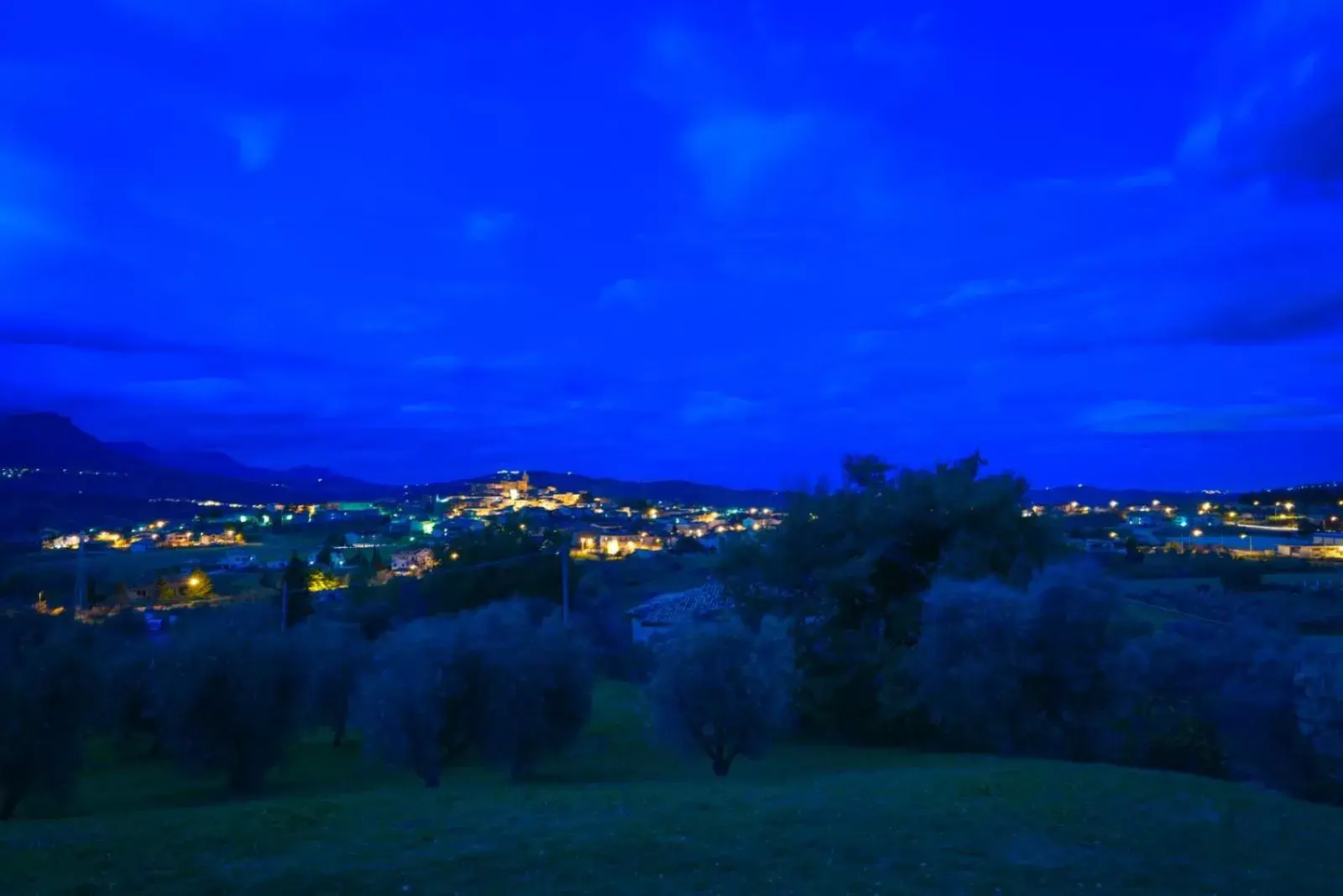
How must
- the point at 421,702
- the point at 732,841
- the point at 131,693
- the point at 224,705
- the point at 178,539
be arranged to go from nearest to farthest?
the point at 732,841 < the point at 421,702 < the point at 224,705 < the point at 131,693 < the point at 178,539

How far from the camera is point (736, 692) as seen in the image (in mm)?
21688

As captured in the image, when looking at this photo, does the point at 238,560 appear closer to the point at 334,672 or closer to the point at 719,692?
the point at 334,672

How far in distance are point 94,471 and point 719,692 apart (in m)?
60.5

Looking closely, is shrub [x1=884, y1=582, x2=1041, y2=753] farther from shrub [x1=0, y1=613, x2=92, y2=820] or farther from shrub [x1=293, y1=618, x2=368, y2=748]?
shrub [x1=0, y1=613, x2=92, y2=820]

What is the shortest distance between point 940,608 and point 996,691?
2282 millimetres

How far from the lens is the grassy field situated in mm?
9906

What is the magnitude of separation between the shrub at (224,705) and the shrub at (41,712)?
115 inches

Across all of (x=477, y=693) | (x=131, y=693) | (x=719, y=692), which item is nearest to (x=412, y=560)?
(x=131, y=693)

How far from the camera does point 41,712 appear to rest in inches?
691

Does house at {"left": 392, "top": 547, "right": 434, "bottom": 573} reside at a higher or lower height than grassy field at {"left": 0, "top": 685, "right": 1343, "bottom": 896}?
higher

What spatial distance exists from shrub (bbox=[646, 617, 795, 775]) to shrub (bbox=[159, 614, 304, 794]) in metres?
8.61

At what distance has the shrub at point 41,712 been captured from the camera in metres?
17.3

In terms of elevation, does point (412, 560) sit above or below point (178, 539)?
below

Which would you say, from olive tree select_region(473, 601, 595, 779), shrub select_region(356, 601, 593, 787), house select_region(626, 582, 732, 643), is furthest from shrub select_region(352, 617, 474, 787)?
house select_region(626, 582, 732, 643)
